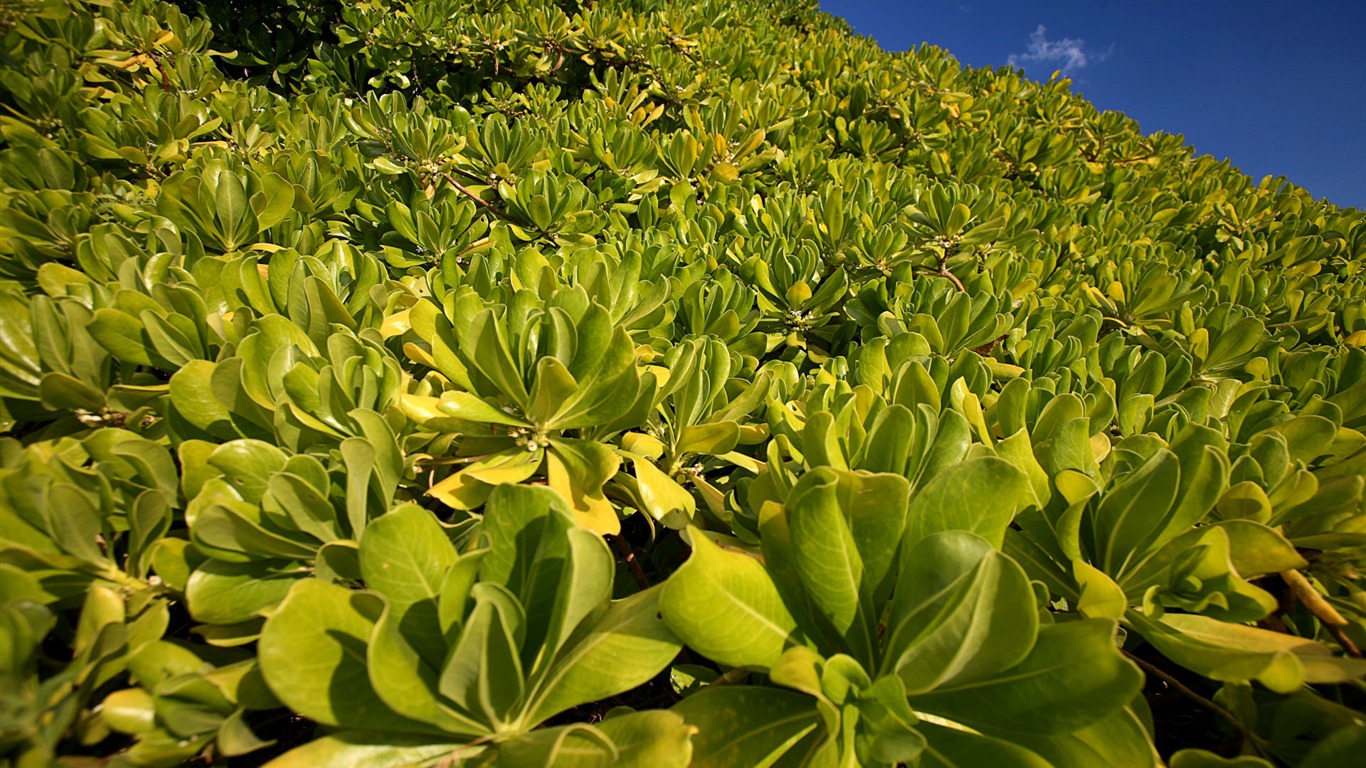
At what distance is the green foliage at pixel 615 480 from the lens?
0.68 m

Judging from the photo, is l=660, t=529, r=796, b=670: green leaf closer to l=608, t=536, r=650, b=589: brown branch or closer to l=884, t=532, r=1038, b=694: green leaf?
l=884, t=532, r=1038, b=694: green leaf

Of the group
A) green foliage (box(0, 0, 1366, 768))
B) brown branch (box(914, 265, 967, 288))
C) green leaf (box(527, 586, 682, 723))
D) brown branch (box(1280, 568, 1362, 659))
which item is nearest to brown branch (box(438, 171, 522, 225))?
green foliage (box(0, 0, 1366, 768))

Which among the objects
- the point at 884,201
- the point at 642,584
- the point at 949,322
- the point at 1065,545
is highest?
the point at 884,201

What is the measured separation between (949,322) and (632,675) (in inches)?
49.9

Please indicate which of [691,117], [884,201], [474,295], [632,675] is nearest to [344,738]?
[632,675]

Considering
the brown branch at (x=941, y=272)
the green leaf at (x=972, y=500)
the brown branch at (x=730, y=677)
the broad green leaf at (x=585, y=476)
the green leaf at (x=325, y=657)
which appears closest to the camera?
the green leaf at (x=325, y=657)

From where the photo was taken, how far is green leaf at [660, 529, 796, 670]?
0.67 meters

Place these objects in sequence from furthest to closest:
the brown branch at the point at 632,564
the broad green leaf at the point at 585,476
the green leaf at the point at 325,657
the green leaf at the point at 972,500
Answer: the brown branch at the point at 632,564 < the broad green leaf at the point at 585,476 < the green leaf at the point at 972,500 < the green leaf at the point at 325,657

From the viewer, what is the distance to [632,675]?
710mm

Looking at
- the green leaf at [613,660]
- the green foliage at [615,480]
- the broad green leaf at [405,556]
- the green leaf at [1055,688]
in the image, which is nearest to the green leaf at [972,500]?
the green foliage at [615,480]

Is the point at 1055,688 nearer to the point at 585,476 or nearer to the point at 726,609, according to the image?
the point at 726,609

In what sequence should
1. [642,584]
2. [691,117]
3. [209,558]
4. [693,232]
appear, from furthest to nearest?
[691,117] < [693,232] < [642,584] < [209,558]

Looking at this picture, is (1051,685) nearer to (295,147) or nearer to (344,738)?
(344,738)

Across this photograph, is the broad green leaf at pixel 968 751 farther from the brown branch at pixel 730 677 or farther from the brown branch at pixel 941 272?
the brown branch at pixel 941 272
